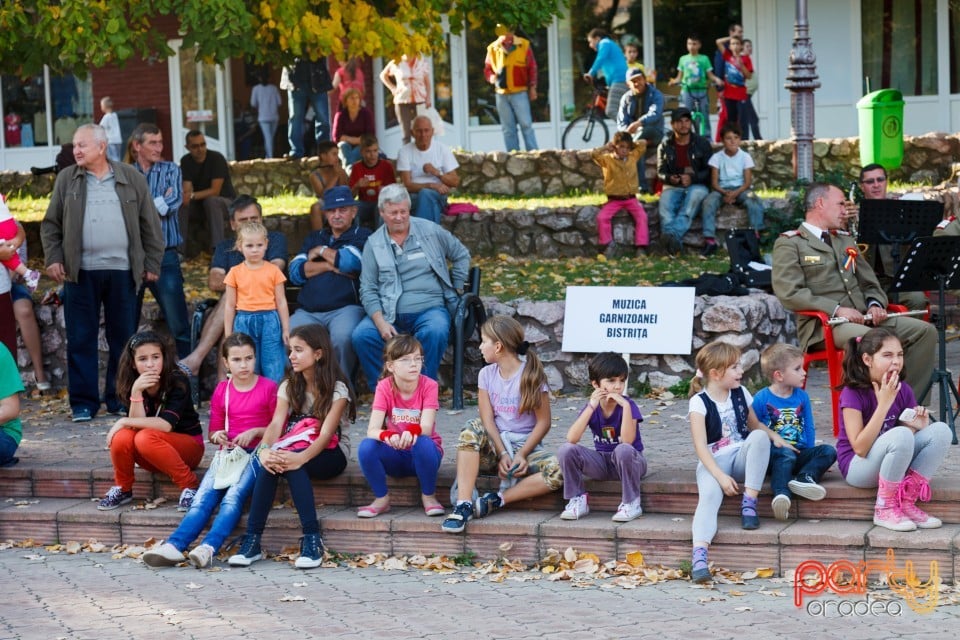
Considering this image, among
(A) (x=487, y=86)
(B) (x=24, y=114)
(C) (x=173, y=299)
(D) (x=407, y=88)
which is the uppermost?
(B) (x=24, y=114)

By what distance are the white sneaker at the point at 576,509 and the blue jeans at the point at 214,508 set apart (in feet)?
5.03

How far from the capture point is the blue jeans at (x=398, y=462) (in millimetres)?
7789

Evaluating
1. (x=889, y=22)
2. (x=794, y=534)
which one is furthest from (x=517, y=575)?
(x=889, y=22)

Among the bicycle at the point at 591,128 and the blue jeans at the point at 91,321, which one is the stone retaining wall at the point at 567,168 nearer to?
the bicycle at the point at 591,128

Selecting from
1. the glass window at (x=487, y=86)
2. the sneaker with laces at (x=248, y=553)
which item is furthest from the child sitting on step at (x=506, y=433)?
the glass window at (x=487, y=86)

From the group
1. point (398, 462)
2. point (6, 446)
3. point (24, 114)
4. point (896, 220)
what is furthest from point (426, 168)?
point (24, 114)

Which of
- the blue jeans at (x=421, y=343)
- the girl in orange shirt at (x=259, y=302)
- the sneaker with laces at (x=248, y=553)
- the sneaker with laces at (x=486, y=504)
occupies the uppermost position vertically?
the girl in orange shirt at (x=259, y=302)

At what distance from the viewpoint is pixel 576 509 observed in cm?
763

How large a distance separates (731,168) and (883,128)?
2416 mm

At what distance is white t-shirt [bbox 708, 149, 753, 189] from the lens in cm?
1528

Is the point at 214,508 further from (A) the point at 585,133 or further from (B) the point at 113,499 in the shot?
(A) the point at 585,133

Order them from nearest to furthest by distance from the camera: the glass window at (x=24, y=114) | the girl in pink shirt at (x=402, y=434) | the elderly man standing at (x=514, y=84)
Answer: the girl in pink shirt at (x=402, y=434) → the elderly man standing at (x=514, y=84) → the glass window at (x=24, y=114)

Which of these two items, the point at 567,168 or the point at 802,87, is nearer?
the point at 802,87

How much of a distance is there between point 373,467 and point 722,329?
11.5 feet
